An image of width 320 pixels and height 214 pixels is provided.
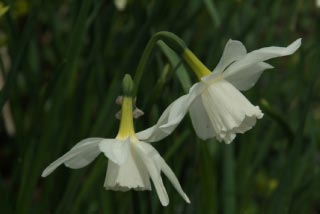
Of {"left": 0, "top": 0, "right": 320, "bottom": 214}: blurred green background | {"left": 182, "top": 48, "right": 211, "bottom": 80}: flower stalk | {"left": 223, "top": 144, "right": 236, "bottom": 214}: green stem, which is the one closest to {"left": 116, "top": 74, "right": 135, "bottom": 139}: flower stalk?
{"left": 182, "top": 48, "right": 211, "bottom": 80}: flower stalk

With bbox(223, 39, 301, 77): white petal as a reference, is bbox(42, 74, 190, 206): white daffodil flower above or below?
below

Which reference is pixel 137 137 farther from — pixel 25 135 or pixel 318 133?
pixel 318 133

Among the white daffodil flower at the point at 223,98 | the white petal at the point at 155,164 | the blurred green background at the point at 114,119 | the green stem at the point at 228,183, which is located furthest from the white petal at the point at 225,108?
the green stem at the point at 228,183

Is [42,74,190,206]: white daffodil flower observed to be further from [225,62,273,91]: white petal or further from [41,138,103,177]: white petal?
[225,62,273,91]: white petal

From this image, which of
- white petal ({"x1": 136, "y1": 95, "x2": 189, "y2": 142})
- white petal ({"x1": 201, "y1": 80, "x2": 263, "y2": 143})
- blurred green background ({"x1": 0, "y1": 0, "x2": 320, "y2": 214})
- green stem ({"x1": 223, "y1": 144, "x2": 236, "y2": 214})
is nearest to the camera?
white petal ({"x1": 136, "y1": 95, "x2": 189, "y2": 142})

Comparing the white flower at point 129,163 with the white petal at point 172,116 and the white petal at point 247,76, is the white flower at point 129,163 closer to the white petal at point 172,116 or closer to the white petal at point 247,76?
the white petal at point 172,116

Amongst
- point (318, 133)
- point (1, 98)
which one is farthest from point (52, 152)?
point (318, 133)

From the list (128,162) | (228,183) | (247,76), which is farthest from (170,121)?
(228,183)
